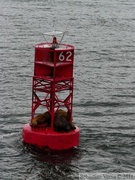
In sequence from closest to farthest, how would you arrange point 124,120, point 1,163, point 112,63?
point 1,163 → point 124,120 → point 112,63

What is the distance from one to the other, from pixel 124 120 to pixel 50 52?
10.8m

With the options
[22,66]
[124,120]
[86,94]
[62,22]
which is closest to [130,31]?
[62,22]

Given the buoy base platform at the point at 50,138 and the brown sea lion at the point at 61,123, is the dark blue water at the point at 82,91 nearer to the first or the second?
the buoy base platform at the point at 50,138

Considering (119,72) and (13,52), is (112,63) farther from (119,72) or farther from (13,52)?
(13,52)

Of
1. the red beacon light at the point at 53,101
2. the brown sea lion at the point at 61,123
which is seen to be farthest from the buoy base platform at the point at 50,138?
the brown sea lion at the point at 61,123

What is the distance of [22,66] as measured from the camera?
6172 cm

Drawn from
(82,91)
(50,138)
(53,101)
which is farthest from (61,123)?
(82,91)

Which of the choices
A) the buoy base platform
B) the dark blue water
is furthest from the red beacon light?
the dark blue water

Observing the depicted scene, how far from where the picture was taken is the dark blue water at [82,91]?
35.8m

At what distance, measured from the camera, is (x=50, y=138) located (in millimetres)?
36219

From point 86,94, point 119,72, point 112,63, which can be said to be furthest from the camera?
point 112,63

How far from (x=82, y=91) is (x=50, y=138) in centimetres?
1677

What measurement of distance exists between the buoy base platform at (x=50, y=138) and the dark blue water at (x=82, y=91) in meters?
0.54

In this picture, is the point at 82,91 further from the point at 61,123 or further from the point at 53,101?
the point at 61,123
